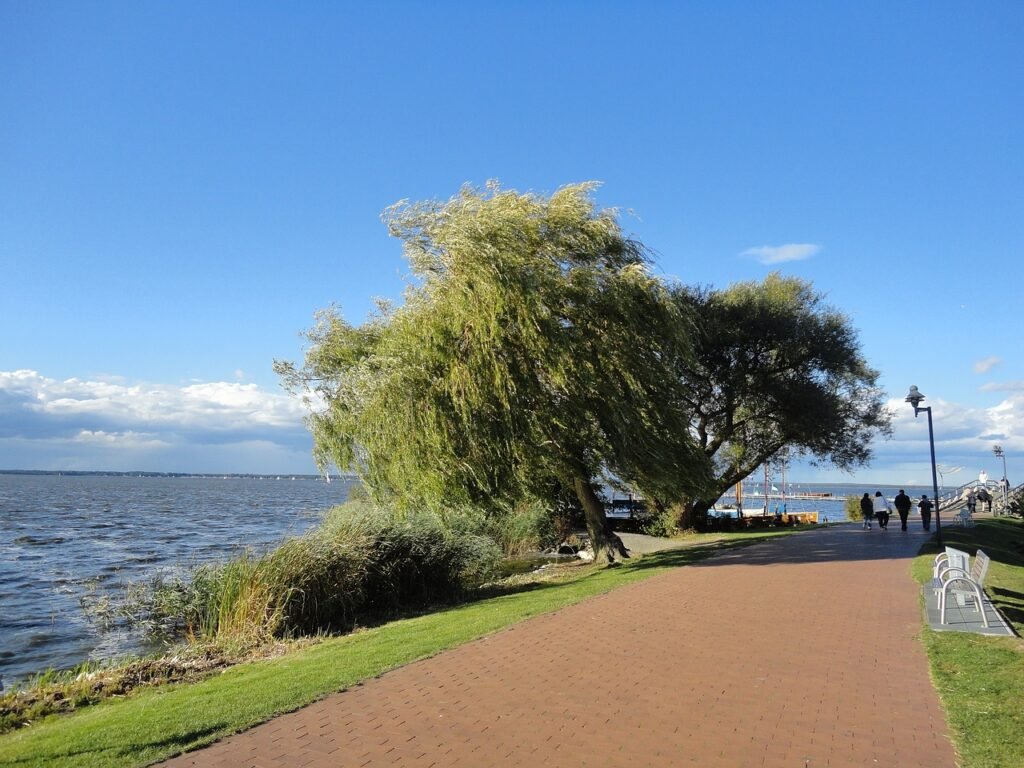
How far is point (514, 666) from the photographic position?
8250 mm

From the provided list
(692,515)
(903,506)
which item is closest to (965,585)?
(692,515)

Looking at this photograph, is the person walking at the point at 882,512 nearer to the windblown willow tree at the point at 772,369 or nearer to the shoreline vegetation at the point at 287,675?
the windblown willow tree at the point at 772,369

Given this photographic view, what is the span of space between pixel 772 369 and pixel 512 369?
17547 millimetres

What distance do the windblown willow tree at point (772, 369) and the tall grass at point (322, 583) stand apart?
607 inches

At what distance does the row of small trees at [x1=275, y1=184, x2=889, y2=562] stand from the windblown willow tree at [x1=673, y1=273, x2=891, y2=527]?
10.7 m

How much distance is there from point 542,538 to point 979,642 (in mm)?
19804

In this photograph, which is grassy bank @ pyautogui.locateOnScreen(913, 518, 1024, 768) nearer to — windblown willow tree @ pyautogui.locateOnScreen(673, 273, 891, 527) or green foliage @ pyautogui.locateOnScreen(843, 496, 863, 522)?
windblown willow tree @ pyautogui.locateOnScreen(673, 273, 891, 527)

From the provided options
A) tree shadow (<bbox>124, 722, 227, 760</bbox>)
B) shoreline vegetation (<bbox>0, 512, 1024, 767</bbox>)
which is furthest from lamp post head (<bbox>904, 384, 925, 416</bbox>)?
tree shadow (<bbox>124, 722, 227, 760</bbox>)

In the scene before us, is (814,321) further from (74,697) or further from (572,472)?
(74,697)

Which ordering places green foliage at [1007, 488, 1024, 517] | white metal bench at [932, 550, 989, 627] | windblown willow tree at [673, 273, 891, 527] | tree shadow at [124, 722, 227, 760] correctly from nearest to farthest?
tree shadow at [124, 722, 227, 760]
white metal bench at [932, 550, 989, 627]
windblown willow tree at [673, 273, 891, 527]
green foliage at [1007, 488, 1024, 517]

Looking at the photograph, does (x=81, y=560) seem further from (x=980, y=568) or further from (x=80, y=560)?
(x=980, y=568)

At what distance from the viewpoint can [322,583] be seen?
14.0m

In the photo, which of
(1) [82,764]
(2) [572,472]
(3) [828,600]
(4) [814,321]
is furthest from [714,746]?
(4) [814,321]

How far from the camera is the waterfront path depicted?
5648 millimetres
